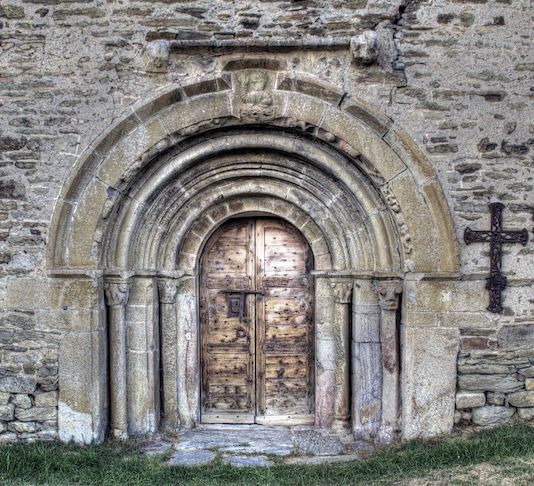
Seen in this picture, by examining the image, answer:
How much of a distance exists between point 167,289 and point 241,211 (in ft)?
3.34

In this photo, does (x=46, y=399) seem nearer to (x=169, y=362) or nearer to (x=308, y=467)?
(x=169, y=362)

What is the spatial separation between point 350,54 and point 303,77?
437 mm

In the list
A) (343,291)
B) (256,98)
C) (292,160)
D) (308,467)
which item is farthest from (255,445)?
(256,98)

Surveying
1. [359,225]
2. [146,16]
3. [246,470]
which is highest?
[146,16]

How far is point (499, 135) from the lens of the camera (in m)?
4.75

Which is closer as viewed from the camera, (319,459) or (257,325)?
(319,459)

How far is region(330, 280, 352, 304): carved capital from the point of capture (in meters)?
5.23

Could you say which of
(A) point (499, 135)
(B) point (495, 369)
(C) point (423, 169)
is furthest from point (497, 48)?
(B) point (495, 369)

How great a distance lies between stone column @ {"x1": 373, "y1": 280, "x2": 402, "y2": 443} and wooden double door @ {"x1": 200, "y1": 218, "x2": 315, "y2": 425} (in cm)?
80

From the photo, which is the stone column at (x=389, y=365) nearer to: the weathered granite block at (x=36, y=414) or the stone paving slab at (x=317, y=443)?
the stone paving slab at (x=317, y=443)

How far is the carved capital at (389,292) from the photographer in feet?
16.2

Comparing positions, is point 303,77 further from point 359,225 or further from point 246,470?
point 246,470

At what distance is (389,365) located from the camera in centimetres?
503

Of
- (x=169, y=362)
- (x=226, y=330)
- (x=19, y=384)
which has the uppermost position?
(x=226, y=330)
